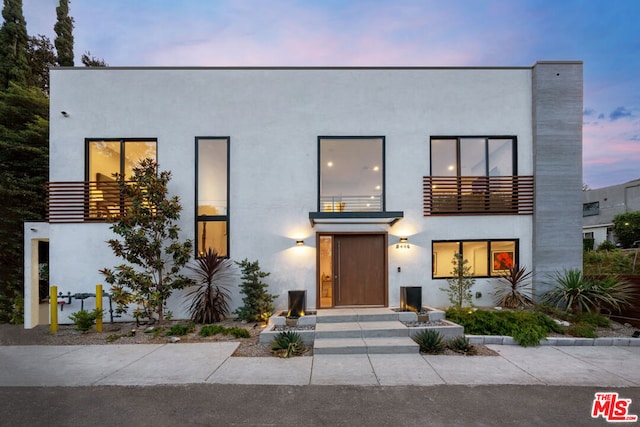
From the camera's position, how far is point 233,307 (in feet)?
27.6

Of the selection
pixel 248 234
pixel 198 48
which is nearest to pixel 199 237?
pixel 248 234

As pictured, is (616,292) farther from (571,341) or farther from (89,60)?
(89,60)

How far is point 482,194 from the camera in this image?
347 inches

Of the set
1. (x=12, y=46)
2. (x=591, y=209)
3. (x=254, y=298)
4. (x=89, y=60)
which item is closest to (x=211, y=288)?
(x=254, y=298)

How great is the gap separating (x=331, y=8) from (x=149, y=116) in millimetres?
9936

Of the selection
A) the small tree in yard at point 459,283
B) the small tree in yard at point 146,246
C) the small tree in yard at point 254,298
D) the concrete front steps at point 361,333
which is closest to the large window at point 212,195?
the small tree in yard at point 146,246

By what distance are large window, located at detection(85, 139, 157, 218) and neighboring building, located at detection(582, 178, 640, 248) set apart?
32.1 metres

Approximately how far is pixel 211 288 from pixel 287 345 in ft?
10.7

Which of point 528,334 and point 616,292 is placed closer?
point 528,334

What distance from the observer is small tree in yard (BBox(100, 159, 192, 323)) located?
7.23 meters

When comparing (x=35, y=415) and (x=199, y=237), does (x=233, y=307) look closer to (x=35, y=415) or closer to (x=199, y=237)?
(x=199, y=237)

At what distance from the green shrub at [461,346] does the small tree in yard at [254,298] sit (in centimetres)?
448

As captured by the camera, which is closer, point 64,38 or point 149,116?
point 149,116

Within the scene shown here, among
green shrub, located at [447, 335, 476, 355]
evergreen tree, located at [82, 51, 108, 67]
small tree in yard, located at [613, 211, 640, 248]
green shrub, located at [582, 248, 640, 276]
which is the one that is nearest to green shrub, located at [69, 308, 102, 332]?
green shrub, located at [447, 335, 476, 355]
